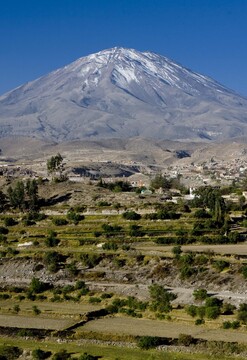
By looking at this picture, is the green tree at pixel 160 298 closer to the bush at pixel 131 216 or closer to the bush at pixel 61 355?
the bush at pixel 61 355

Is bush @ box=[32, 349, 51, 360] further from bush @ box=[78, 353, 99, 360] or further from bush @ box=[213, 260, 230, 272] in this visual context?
bush @ box=[213, 260, 230, 272]

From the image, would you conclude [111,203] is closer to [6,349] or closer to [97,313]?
[97,313]

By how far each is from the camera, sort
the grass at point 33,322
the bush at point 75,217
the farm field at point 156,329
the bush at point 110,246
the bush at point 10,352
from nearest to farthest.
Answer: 1. the bush at point 10,352
2. the farm field at point 156,329
3. the grass at point 33,322
4. the bush at point 110,246
5. the bush at point 75,217

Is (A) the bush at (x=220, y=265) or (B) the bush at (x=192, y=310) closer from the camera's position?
(B) the bush at (x=192, y=310)

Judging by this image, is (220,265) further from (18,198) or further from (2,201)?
(2,201)

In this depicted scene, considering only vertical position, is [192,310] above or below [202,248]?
below

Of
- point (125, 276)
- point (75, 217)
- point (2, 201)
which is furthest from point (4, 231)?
Answer: point (125, 276)

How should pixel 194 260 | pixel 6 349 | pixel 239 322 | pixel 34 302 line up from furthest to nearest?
pixel 194 260 < pixel 34 302 < pixel 239 322 < pixel 6 349

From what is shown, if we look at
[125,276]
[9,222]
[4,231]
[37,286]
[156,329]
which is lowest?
[156,329]

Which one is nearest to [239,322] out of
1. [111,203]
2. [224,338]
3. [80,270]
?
[224,338]

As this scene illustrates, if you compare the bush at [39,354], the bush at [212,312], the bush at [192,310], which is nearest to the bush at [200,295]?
the bush at [192,310]

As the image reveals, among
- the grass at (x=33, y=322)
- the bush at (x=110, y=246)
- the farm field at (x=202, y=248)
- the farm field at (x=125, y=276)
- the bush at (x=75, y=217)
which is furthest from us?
the bush at (x=75, y=217)
